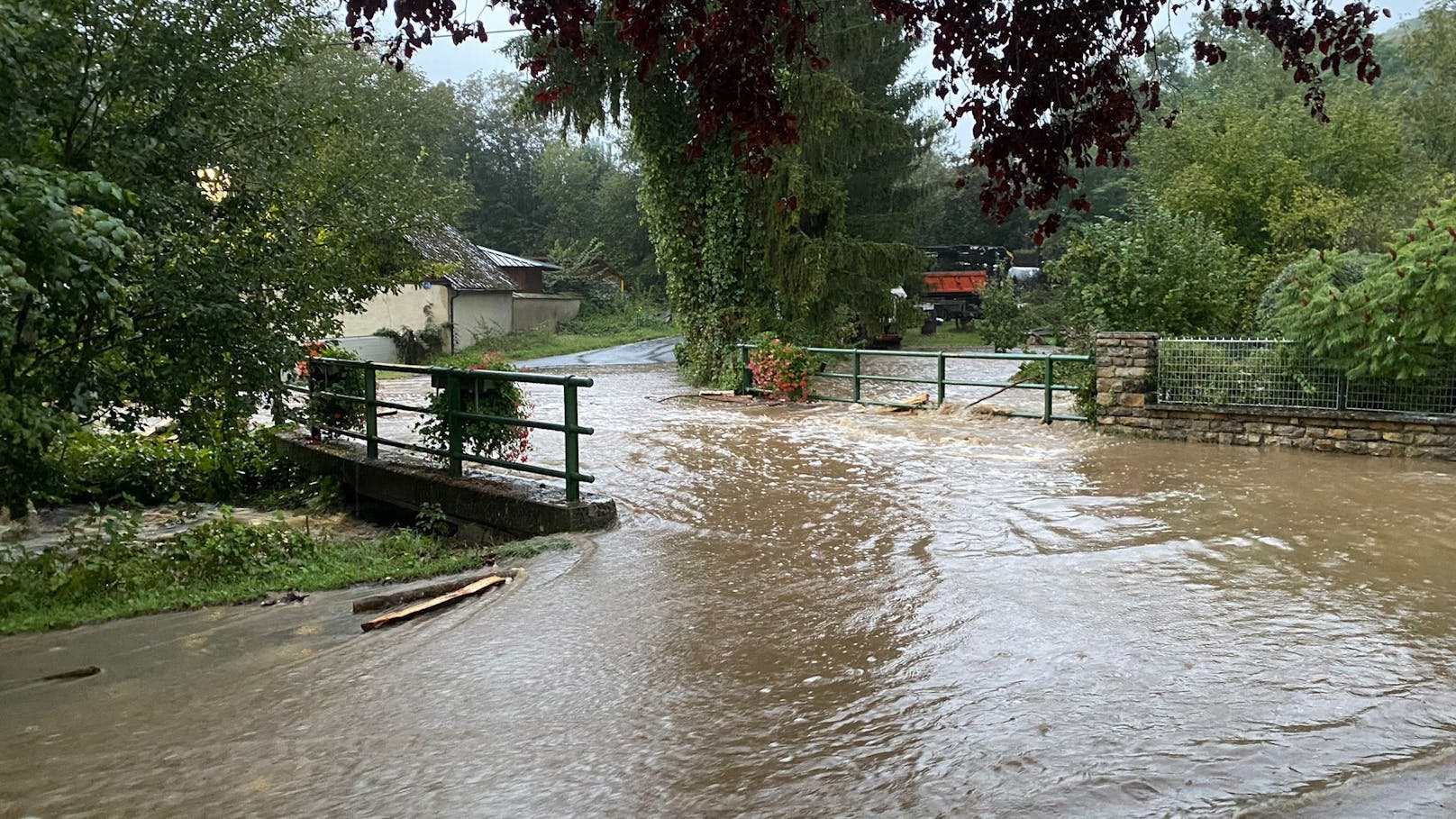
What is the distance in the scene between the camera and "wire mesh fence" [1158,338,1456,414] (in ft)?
39.8

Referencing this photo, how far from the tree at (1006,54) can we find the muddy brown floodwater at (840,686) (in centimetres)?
219

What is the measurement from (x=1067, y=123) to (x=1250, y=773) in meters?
2.57

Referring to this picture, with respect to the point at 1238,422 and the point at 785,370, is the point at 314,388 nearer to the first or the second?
the point at 785,370

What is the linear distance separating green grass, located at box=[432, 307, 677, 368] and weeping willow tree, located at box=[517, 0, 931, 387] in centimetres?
1055

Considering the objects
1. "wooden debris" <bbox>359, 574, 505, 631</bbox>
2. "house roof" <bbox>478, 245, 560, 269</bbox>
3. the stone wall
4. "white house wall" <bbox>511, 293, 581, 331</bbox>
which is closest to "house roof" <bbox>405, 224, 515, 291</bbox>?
"house roof" <bbox>478, 245, 560, 269</bbox>

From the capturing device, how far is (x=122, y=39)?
708cm

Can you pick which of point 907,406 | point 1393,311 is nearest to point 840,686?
point 1393,311

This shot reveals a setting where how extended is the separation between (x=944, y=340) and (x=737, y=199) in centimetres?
1839

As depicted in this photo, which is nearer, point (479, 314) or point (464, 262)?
point (464, 262)

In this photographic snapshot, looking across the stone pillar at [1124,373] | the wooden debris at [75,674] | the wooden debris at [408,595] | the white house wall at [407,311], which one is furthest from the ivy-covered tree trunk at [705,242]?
the wooden debris at [75,674]

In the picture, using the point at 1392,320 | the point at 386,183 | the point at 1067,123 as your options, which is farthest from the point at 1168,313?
the point at 1067,123

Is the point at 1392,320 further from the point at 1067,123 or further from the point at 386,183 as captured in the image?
the point at 386,183

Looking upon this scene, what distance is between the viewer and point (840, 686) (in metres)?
5.27

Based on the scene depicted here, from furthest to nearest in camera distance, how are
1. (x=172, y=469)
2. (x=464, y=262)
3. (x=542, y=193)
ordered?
(x=542, y=193) → (x=464, y=262) → (x=172, y=469)
